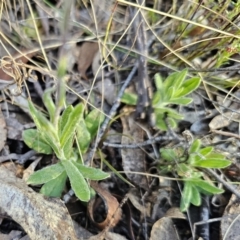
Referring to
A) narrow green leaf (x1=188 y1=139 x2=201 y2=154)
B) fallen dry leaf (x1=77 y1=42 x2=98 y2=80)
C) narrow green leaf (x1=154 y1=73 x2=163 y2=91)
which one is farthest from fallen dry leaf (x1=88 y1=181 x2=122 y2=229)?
fallen dry leaf (x1=77 y1=42 x2=98 y2=80)

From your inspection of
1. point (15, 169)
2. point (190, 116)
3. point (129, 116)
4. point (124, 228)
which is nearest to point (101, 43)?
point (129, 116)

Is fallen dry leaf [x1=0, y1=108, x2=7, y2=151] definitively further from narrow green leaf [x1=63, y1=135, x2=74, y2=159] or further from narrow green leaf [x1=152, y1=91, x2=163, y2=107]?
narrow green leaf [x1=152, y1=91, x2=163, y2=107]

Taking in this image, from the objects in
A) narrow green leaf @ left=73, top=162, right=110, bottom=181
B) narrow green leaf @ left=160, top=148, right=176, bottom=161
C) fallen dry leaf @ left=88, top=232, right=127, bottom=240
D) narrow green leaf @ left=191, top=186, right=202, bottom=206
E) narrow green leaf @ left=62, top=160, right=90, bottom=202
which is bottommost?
fallen dry leaf @ left=88, top=232, right=127, bottom=240

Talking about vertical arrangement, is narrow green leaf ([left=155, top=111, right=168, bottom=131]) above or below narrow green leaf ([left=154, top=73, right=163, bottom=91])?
below

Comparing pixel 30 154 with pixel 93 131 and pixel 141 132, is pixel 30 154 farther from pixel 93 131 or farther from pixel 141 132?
pixel 141 132

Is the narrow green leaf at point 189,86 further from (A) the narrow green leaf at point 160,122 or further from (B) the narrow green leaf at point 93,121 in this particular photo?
(B) the narrow green leaf at point 93,121

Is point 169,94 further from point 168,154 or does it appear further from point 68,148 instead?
point 68,148
